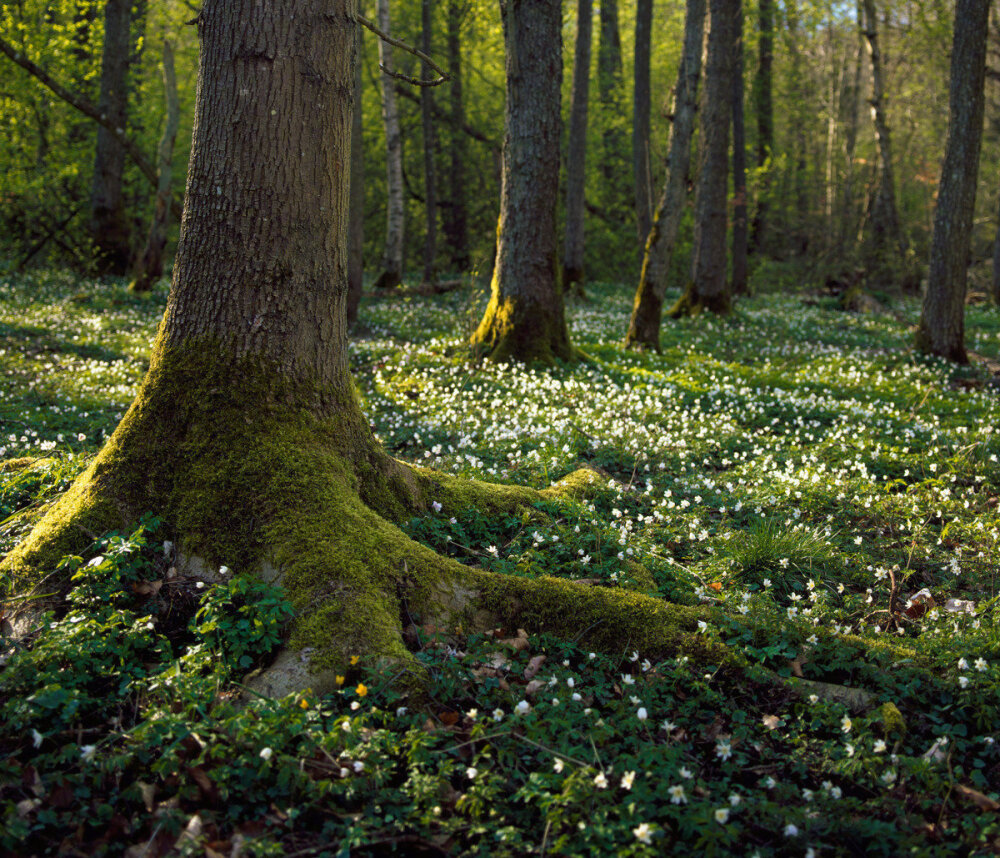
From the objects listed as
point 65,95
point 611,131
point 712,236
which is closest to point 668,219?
point 712,236

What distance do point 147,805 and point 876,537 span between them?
207 inches

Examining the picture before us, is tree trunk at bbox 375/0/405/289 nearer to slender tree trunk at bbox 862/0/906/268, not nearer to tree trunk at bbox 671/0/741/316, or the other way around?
tree trunk at bbox 671/0/741/316

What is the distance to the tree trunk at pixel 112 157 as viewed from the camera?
60.8ft

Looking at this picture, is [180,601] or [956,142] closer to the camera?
[180,601]

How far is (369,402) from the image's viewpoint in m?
8.97

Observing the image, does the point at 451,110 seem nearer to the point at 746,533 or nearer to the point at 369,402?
the point at 369,402

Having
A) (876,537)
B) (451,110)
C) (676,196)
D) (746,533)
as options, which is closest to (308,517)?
(746,533)

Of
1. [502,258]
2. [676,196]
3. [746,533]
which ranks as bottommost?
[746,533]

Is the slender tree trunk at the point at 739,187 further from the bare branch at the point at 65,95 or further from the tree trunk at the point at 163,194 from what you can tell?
the bare branch at the point at 65,95

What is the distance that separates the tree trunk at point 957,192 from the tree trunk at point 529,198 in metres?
6.51

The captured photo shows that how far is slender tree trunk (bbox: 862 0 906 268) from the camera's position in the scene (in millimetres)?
20028

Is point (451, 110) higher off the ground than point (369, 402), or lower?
higher

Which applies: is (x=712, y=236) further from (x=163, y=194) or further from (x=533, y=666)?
(x=533, y=666)

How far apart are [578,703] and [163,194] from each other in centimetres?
1646
